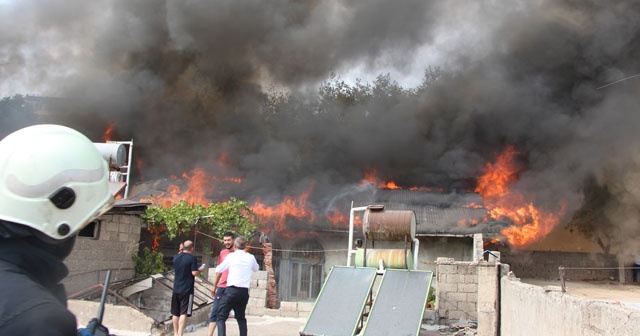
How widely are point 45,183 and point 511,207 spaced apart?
58.6ft

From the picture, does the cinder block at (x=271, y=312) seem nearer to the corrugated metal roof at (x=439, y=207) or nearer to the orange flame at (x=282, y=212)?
the orange flame at (x=282, y=212)

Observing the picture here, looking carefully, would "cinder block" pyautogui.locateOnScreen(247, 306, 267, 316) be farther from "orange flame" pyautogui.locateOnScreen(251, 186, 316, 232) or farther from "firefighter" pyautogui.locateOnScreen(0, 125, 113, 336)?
"firefighter" pyautogui.locateOnScreen(0, 125, 113, 336)

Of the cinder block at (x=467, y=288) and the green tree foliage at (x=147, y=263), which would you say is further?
the green tree foliage at (x=147, y=263)

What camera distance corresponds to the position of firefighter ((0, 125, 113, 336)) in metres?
1.38

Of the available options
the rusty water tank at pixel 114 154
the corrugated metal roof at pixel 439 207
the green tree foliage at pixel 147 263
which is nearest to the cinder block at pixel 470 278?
the green tree foliage at pixel 147 263

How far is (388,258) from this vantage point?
8.73 metres

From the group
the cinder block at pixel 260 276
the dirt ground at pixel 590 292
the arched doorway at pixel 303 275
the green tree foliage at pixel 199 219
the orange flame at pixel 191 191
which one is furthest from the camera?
the orange flame at pixel 191 191

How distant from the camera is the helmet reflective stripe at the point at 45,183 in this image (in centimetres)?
144

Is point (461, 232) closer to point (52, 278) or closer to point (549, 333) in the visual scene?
point (549, 333)

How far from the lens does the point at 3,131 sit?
64.5ft

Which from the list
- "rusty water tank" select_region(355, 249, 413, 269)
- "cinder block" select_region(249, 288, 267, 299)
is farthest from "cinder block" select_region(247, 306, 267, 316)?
"rusty water tank" select_region(355, 249, 413, 269)

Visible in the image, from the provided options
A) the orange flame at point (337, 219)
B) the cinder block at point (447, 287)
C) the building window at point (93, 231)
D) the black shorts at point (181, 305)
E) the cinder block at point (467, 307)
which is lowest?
the cinder block at point (467, 307)

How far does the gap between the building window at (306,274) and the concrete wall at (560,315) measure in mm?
10439

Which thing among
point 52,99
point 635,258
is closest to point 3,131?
point 52,99
